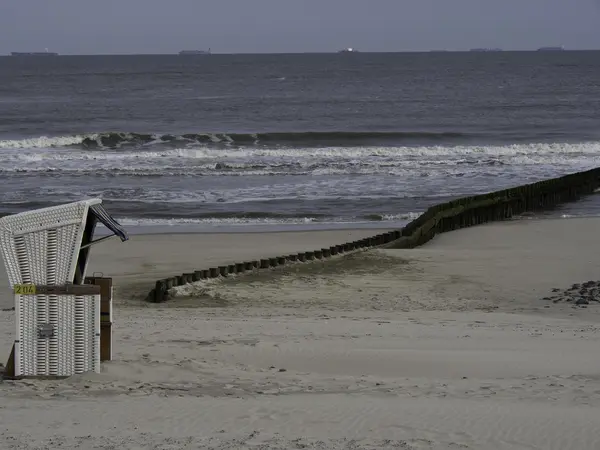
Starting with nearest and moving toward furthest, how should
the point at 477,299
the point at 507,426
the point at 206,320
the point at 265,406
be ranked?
the point at 507,426 → the point at 265,406 → the point at 206,320 → the point at 477,299

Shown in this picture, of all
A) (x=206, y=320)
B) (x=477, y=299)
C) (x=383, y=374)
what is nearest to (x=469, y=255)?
(x=477, y=299)

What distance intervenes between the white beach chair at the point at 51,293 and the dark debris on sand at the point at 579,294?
8117 millimetres

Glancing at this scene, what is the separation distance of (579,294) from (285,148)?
3257 centimetres

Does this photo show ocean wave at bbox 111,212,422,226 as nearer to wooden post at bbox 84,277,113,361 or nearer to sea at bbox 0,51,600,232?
sea at bbox 0,51,600,232

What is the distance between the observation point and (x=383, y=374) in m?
10.2

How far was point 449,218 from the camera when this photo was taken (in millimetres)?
24156

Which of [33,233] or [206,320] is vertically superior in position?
[33,233]

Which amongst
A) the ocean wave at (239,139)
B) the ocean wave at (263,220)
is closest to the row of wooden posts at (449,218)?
the ocean wave at (263,220)

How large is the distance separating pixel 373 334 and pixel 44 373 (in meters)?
4.15

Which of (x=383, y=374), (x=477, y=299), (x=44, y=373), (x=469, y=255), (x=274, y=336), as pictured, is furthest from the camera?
(x=469, y=255)

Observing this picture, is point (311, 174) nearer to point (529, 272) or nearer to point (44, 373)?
point (529, 272)

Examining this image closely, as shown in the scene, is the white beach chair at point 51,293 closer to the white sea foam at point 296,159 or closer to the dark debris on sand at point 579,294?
the dark debris on sand at point 579,294

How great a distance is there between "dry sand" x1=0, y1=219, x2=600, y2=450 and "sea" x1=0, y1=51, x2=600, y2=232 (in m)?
8.75

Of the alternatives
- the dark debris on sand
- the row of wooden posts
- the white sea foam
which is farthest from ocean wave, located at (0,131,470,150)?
the dark debris on sand
